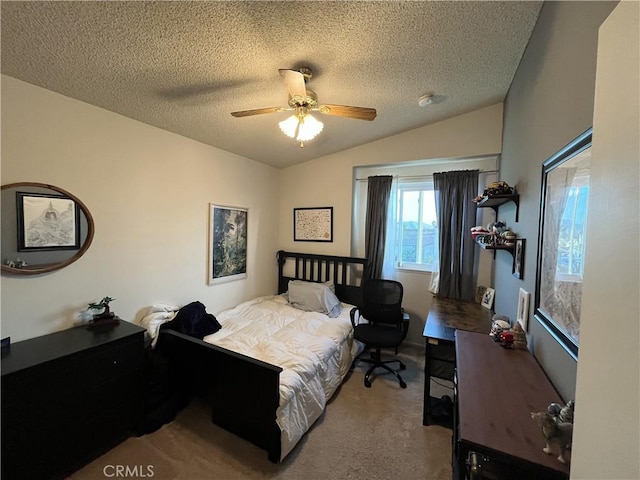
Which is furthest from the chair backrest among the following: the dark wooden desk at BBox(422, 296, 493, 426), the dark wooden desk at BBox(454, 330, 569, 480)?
the dark wooden desk at BBox(454, 330, 569, 480)

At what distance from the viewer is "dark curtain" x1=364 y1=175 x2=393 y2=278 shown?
11.0 ft

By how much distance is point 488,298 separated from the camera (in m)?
2.69

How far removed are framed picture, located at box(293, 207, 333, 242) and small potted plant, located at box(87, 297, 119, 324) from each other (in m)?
2.33

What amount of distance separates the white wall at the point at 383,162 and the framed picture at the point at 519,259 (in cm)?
142

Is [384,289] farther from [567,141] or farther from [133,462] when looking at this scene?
[133,462]

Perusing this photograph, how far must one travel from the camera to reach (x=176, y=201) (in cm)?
263

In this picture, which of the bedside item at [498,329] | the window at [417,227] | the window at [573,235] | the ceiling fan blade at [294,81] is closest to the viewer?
the window at [573,235]

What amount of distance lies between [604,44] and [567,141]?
77cm

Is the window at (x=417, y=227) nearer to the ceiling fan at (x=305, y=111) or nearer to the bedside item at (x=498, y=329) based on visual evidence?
the bedside item at (x=498, y=329)

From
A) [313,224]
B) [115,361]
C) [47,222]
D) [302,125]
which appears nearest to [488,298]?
[313,224]

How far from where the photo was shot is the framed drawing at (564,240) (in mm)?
976

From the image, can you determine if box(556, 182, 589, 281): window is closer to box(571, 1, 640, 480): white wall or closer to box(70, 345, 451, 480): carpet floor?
box(571, 1, 640, 480): white wall

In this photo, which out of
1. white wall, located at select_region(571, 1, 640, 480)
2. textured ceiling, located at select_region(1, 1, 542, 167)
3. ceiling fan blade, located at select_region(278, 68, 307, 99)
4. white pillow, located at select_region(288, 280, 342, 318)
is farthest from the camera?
white pillow, located at select_region(288, 280, 342, 318)

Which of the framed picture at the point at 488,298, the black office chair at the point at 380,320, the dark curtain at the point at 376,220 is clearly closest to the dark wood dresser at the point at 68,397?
the black office chair at the point at 380,320
